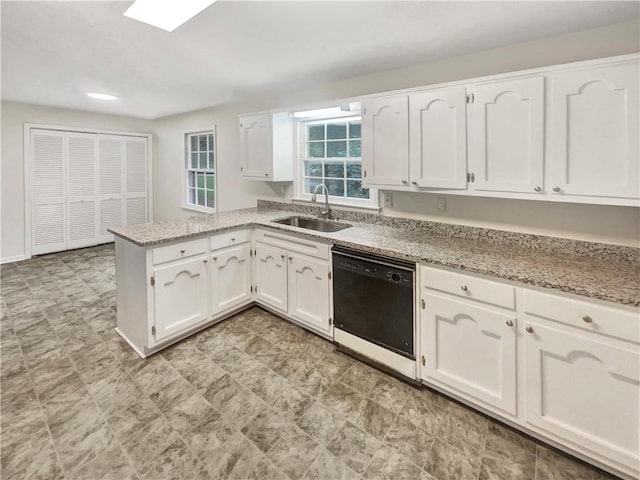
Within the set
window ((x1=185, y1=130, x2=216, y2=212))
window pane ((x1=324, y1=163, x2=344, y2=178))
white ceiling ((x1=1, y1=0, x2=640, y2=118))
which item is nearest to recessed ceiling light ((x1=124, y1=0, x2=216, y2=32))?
white ceiling ((x1=1, y1=0, x2=640, y2=118))

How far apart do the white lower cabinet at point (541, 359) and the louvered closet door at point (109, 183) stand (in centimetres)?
582

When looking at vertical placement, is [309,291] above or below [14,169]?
below

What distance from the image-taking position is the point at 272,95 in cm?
381

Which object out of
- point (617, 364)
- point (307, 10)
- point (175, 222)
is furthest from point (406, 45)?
point (175, 222)

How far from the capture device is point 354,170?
11.0ft

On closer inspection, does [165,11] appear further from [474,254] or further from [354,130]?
[474,254]

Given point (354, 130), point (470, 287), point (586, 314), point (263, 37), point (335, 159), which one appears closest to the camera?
point (586, 314)

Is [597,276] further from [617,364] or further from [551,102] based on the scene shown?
[551,102]

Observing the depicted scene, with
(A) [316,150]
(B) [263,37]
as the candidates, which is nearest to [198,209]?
(A) [316,150]

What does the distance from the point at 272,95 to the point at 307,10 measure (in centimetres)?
205

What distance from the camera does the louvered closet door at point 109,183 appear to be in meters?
5.59

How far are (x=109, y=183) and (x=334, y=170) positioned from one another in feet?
14.6

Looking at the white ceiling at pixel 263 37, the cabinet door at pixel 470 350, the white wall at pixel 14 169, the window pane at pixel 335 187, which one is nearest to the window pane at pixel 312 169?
the window pane at pixel 335 187

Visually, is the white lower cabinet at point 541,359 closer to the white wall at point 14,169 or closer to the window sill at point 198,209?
the window sill at point 198,209
